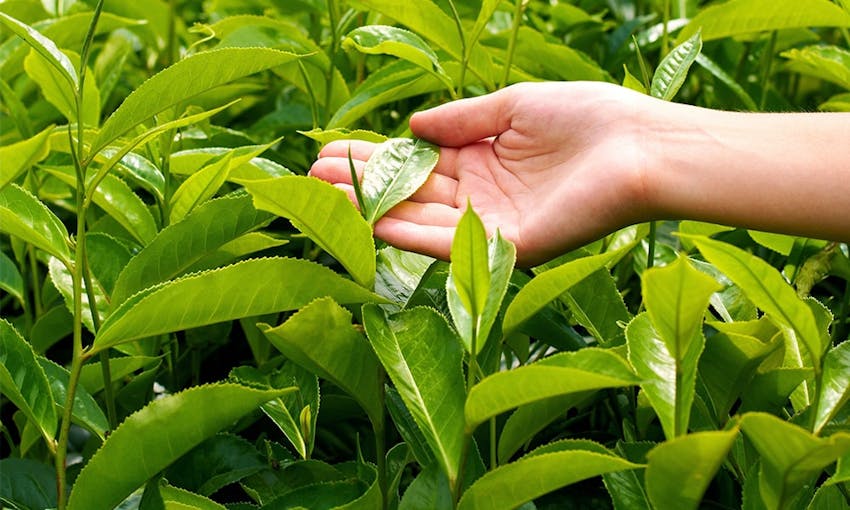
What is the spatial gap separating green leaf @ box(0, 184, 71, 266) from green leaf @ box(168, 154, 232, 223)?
0.42 ft

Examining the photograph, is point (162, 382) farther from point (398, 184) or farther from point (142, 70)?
point (142, 70)

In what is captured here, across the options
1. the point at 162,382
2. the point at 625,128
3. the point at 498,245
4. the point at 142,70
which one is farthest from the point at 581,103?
the point at 142,70

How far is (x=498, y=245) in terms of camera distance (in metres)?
0.83

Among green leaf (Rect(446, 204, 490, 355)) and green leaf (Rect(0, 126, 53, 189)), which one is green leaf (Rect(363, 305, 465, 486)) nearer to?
green leaf (Rect(446, 204, 490, 355))

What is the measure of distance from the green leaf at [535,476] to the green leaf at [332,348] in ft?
0.54

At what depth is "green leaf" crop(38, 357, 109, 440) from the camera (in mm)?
964

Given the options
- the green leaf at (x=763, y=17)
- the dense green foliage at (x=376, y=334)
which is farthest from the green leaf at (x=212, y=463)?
the green leaf at (x=763, y=17)

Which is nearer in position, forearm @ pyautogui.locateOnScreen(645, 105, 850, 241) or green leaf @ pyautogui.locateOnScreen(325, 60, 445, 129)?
forearm @ pyautogui.locateOnScreen(645, 105, 850, 241)

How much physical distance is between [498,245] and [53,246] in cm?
43

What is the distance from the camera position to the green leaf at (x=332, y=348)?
80cm

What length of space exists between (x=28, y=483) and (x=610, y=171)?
69 cm

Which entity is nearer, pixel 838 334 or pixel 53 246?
pixel 53 246

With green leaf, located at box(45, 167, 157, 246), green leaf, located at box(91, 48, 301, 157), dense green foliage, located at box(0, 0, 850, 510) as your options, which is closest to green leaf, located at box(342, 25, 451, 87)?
dense green foliage, located at box(0, 0, 850, 510)

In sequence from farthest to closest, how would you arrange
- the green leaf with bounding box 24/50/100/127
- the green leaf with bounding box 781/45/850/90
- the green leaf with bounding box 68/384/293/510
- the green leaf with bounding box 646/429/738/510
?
the green leaf with bounding box 781/45/850/90 → the green leaf with bounding box 24/50/100/127 → the green leaf with bounding box 68/384/293/510 → the green leaf with bounding box 646/429/738/510
